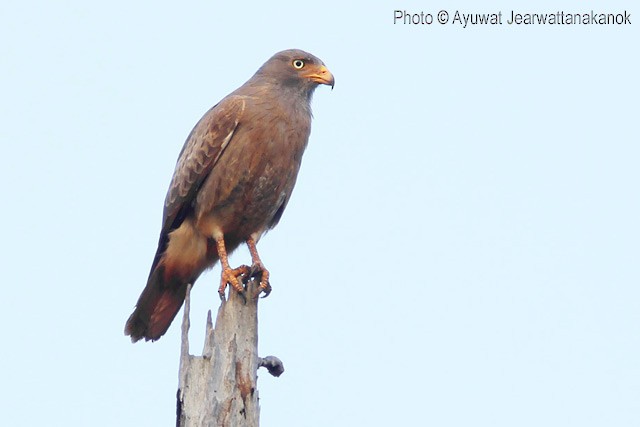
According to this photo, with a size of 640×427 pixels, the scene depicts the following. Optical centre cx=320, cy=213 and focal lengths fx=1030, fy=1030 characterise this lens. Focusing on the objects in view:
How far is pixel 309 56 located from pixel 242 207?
5.25 ft

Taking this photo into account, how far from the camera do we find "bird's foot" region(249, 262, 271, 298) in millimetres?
7699

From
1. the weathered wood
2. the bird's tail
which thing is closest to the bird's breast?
the bird's tail

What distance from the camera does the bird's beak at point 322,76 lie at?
351 inches

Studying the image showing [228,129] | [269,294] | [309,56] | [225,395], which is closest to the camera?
[225,395]

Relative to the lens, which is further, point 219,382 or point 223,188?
point 223,188

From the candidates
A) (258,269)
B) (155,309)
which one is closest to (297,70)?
(258,269)

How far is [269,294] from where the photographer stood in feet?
25.2

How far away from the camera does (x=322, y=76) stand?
354 inches

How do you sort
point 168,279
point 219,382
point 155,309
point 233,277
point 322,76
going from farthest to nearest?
point 322,76
point 168,279
point 155,309
point 233,277
point 219,382

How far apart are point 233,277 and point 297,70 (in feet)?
7.63

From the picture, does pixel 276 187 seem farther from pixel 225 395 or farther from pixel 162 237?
pixel 225 395

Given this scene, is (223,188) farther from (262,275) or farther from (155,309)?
Result: (155,309)

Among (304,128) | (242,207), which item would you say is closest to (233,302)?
(242,207)

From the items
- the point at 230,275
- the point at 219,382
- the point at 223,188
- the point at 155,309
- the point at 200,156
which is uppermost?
the point at 200,156
